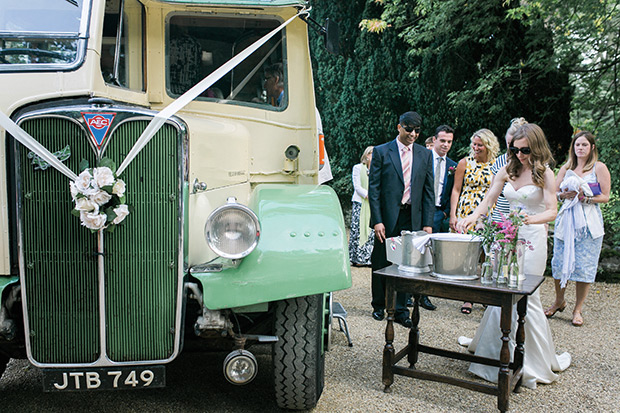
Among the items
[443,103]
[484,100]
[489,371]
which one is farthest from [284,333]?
[443,103]

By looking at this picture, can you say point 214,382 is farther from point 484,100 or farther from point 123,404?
point 484,100

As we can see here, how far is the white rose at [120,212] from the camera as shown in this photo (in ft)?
8.07

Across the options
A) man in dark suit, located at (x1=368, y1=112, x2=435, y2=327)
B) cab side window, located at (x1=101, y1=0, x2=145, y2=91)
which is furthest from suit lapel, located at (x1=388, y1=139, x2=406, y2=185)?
cab side window, located at (x1=101, y1=0, x2=145, y2=91)

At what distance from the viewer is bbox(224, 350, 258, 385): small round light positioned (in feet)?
8.73

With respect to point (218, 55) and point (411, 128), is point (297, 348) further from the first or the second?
point (411, 128)

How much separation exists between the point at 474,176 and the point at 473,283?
244 centimetres

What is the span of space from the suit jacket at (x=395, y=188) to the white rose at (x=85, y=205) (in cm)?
294

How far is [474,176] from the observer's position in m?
5.42

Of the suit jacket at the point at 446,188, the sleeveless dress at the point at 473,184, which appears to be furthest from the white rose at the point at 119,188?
the suit jacket at the point at 446,188

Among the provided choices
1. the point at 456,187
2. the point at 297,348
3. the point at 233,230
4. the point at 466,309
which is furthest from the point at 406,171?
the point at 233,230

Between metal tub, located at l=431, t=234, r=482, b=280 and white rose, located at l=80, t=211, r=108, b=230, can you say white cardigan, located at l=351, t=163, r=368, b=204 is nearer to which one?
metal tub, located at l=431, t=234, r=482, b=280

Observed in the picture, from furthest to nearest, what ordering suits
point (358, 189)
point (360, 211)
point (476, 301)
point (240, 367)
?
point (358, 189)
point (360, 211)
point (476, 301)
point (240, 367)

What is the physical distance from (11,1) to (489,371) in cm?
377

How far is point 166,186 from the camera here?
8.46 feet
